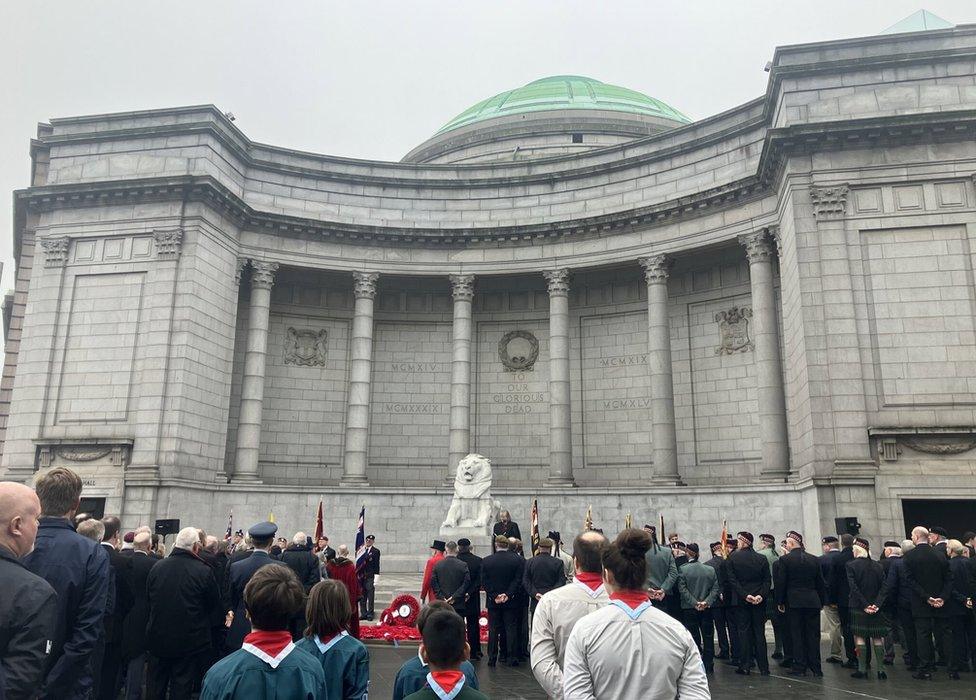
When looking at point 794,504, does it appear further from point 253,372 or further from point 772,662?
point 253,372

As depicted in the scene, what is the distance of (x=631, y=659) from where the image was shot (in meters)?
4.02

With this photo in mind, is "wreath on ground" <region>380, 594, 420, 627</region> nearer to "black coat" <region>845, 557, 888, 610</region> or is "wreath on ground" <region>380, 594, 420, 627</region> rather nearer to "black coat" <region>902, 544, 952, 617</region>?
"black coat" <region>845, 557, 888, 610</region>

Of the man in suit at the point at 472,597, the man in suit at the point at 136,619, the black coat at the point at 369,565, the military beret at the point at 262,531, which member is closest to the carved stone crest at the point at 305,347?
the black coat at the point at 369,565

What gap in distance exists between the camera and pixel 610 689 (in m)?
4.03

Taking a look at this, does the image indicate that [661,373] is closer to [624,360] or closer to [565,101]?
[624,360]

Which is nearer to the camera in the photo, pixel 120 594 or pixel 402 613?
pixel 120 594

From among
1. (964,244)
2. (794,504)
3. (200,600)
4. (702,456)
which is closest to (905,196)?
(964,244)

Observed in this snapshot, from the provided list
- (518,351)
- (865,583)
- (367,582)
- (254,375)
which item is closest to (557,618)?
(865,583)

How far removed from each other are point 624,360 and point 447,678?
1082 inches

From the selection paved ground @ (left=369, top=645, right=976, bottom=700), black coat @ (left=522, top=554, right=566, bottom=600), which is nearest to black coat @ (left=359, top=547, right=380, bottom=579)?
paved ground @ (left=369, top=645, right=976, bottom=700)

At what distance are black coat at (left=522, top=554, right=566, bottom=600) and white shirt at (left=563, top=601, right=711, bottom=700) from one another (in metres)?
6.96

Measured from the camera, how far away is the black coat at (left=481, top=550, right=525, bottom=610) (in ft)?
38.1

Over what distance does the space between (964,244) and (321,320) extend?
2384cm

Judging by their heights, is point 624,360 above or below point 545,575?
above
